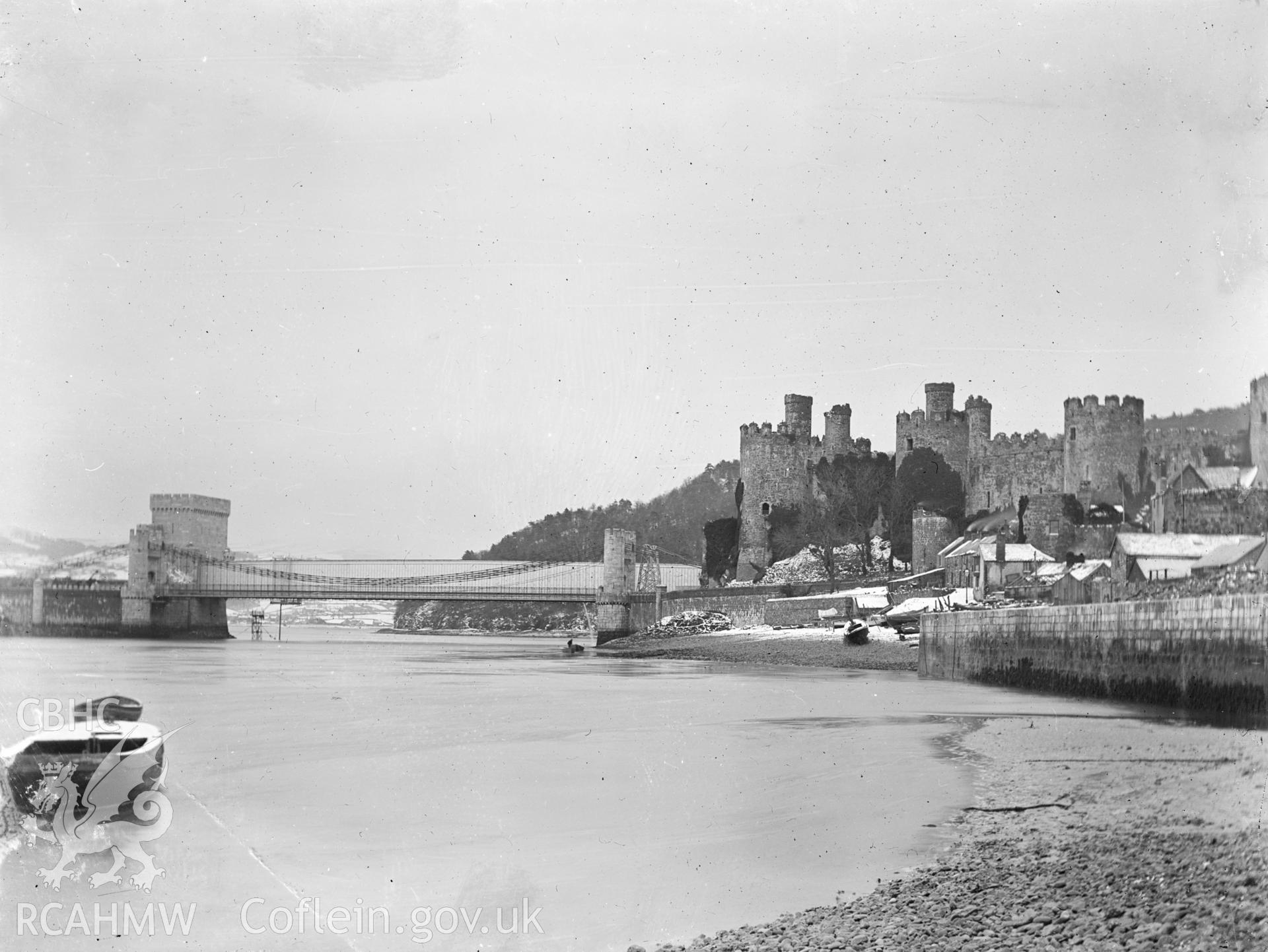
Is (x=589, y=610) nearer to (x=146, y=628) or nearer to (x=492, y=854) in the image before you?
(x=146, y=628)

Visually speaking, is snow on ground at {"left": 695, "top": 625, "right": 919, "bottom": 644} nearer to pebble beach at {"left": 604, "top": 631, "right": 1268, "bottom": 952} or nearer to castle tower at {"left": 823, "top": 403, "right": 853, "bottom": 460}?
castle tower at {"left": 823, "top": 403, "right": 853, "bottom": 460}

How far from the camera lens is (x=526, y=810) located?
805 cm

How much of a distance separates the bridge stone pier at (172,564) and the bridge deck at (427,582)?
1244mm

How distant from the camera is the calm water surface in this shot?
5598mm

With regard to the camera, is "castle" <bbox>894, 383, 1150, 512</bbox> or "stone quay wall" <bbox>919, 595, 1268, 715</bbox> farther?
"castle" <bbox>894, 383, 1150, 512</bbox>

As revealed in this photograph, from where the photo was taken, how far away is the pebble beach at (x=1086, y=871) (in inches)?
184

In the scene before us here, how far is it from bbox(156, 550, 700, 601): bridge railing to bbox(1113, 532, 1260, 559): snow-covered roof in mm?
23185

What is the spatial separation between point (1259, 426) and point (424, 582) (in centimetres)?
4853

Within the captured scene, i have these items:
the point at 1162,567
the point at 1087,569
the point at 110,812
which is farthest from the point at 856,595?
the point at 110,812

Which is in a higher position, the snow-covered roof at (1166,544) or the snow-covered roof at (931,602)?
the snow-covered roof at (1166,544)

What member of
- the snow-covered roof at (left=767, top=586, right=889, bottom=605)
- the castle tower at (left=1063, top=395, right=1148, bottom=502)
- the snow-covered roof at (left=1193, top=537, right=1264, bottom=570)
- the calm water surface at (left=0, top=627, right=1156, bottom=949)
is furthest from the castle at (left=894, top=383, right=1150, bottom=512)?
the calm water surface at (left=0, top=627, right=1156, bottom=949)

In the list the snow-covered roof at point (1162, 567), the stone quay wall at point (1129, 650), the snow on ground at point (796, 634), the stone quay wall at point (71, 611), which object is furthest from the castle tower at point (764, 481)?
the stone quay wall at point (1129, 650)

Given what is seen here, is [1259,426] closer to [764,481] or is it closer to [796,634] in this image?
[796,634]

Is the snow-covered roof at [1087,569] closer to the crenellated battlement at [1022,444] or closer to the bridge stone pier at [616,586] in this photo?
the crenellated battlement at [1022,444]
